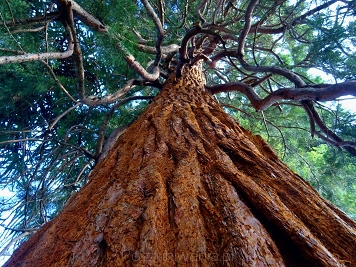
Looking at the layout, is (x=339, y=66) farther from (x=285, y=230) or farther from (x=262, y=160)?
(x=285, y=230)

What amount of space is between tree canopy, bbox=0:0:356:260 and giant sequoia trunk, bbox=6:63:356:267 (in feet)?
3.17

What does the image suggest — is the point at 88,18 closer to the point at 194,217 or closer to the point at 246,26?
the point at 246,26

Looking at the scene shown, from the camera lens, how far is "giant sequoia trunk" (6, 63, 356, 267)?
75cm

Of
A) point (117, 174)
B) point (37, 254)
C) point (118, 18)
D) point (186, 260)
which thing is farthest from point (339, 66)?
point (37, 254)

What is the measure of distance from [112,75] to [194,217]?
2.87 meters

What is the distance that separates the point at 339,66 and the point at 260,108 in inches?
40.1

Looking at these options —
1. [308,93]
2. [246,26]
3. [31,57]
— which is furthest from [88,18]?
[308,93]

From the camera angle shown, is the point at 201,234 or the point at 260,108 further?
the point at 260,108

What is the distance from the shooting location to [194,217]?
0.86 metres

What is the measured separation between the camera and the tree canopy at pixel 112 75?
6.75 ft

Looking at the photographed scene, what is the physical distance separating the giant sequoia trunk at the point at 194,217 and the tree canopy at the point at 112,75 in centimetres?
97

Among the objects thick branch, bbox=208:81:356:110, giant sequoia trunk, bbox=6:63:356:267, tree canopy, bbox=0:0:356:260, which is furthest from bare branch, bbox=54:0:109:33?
thick branch, bbox=208:81:356:110

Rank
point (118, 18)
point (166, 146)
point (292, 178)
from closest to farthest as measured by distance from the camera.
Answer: point (292, 178) → point (166, 146) → point (118, 18)

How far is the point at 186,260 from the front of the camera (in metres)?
0.72
